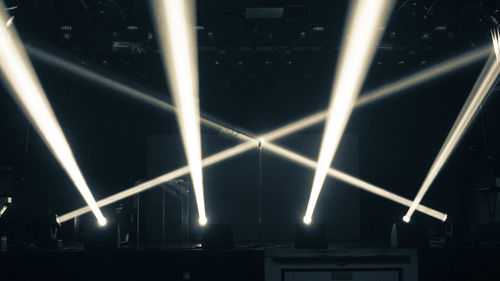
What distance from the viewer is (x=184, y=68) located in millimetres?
5680

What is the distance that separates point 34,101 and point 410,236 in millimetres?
5011

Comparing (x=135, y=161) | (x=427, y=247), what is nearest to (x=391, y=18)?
(x=427, y=247)

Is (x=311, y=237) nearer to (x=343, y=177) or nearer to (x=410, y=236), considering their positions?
(x=410, y=236)

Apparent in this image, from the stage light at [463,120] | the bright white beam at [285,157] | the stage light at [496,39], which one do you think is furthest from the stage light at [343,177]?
the stage light at [496,39]

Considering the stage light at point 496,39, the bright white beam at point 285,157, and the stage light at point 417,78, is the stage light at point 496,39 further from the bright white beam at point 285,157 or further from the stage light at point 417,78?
the bright white beam at point 285,157

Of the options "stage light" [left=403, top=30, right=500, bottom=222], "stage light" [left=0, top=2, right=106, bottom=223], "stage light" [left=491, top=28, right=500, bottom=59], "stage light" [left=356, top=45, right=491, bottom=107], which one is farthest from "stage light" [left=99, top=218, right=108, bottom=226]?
"stage light" [left=491, top=28, right=500, bottom=59]

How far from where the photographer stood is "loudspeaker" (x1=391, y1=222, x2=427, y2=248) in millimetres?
3689

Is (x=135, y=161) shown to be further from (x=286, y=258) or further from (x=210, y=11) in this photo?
(x=286, y=258)

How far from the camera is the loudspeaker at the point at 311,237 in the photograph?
12.2ft

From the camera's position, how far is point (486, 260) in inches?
141

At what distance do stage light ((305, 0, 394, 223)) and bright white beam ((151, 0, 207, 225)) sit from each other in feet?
5.43

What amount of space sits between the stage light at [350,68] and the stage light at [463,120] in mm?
1300

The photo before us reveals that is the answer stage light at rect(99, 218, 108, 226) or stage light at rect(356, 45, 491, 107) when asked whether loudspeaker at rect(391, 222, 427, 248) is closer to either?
stage light at rect(99, 218, 108, 226)

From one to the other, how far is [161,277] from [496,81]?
15.4 feet
